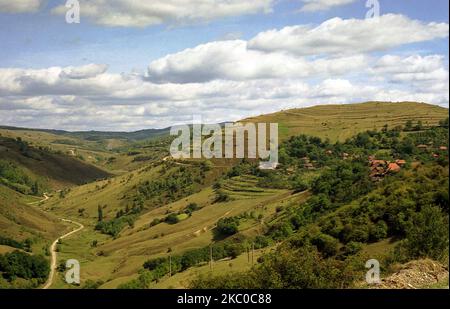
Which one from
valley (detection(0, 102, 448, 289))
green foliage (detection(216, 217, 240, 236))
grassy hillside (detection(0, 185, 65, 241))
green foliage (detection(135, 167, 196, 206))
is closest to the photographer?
valley (detection(0, 102, 448, 289))

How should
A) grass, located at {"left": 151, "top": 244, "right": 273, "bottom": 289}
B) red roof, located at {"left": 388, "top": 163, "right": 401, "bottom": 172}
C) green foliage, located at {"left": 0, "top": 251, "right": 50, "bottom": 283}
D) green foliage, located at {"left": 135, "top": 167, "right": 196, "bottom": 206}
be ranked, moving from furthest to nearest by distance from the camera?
green foliage, located at {"left": 135, "top": 167, "right": 196, "bottom": 206} → red roof, located at {"left": 388, "top": 163, "right": 401, "bottom": 172} → green foliage, located at {"left": 0, "top": 251, "right": 50, "bottom": 283} → grass, located at {"left": 151, "top": 244, "right": 273, "bottom": 289}

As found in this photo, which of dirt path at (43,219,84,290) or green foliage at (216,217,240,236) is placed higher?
green foliage at (216,217,240,236)

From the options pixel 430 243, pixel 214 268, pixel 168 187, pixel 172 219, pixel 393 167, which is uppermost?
pixel 430 243

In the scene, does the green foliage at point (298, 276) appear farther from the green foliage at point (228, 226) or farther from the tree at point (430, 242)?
the green foliage at point (228, 226)

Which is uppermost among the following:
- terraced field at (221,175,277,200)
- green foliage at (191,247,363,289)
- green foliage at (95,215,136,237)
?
green foliage at (191,247,363,289)

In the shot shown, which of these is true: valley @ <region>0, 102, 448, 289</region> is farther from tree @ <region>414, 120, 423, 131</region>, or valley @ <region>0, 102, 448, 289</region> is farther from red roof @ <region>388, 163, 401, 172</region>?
red roof @ <region>388, 163, 401, 172</region>

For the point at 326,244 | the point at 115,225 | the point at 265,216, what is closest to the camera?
the point at 326,244

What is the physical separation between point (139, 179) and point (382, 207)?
147238mm

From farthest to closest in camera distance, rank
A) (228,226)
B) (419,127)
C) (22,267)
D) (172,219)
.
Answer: (419,127) → (172,219) → (228,226) → (22,267)

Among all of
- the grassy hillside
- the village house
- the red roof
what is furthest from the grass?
the grassy hillside

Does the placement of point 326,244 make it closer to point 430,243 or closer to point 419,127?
point 430,243

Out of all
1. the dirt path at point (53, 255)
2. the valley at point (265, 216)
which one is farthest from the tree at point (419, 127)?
the dirt path at point (53, 255)

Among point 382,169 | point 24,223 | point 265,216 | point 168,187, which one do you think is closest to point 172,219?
point 265,216

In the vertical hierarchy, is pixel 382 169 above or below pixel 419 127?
below
